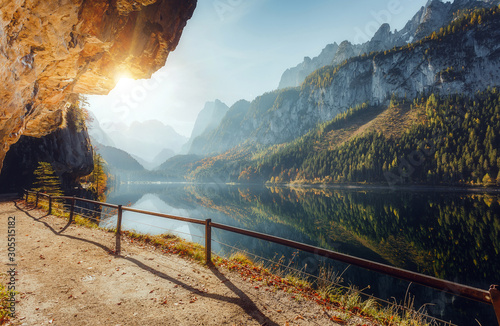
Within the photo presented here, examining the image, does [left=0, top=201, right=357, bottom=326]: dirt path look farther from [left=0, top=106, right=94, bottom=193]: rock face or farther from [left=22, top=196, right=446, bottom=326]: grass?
[left=0, top=106, right=94, bottom=193]: rock face

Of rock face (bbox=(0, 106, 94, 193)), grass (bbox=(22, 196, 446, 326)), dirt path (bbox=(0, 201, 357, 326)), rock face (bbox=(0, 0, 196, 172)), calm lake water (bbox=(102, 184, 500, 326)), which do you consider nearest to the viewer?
dirt path (bbox=(0, 201, 357, 326))

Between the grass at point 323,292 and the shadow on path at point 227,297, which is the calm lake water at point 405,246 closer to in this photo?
the grass at point 323,292

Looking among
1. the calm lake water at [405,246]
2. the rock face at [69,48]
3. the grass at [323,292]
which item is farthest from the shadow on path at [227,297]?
the rock face at [69,48]

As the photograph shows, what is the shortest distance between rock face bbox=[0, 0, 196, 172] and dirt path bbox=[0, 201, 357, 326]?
5306 mm

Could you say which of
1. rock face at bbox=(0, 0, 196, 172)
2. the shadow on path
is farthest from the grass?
rock face at bbox=(0, 0, 196, 172)

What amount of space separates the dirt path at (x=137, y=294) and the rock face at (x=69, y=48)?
5.31 meters

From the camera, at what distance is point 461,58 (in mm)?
147000

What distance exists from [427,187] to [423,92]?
10798 cm

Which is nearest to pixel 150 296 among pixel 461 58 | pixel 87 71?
pixel 87 71

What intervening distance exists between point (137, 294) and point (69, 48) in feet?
39.0

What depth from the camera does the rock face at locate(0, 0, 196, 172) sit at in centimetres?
687

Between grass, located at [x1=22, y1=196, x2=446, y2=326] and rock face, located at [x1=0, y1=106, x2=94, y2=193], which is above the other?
rock face, located at [x1=0, y1=106, x2=94, y2=193]

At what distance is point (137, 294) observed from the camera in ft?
18.3

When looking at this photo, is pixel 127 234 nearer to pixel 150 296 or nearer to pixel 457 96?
pixel 150 296
